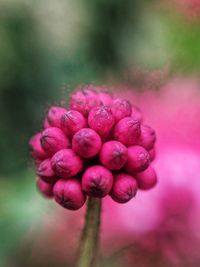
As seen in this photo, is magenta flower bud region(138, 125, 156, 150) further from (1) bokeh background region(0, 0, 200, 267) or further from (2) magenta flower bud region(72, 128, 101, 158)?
(1) bokeh background region(0, 0, 200, 267)

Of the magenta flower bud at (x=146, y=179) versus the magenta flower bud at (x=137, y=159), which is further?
the magenta flower bud at (x=146, y=179)

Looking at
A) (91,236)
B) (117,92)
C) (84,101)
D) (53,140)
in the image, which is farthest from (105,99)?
(117,92)

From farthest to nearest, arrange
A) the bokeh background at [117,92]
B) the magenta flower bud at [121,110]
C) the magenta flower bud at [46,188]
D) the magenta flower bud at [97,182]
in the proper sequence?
the bokeh background at [117,92]
the magenta flower bud at [46,188]
the magenta flower bud at [121,110]
the magenta flower bud at [97,182]

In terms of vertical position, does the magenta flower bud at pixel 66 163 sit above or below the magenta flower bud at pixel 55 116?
below

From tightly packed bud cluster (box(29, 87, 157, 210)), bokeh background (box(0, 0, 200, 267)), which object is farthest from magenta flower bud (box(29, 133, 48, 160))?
bokeh background (box(0, 0, 200, 267))

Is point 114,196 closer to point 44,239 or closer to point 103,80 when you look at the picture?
point 44,239

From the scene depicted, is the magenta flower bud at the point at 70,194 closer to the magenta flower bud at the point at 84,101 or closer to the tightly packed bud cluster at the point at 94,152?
the tightly packed bud cluster at the point at 94,152

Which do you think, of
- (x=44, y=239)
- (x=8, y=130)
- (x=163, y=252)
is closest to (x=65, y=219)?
(x=44, y=239)

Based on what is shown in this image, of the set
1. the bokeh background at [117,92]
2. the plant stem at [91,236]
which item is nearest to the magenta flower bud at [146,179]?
the plant stem at [91,236]
